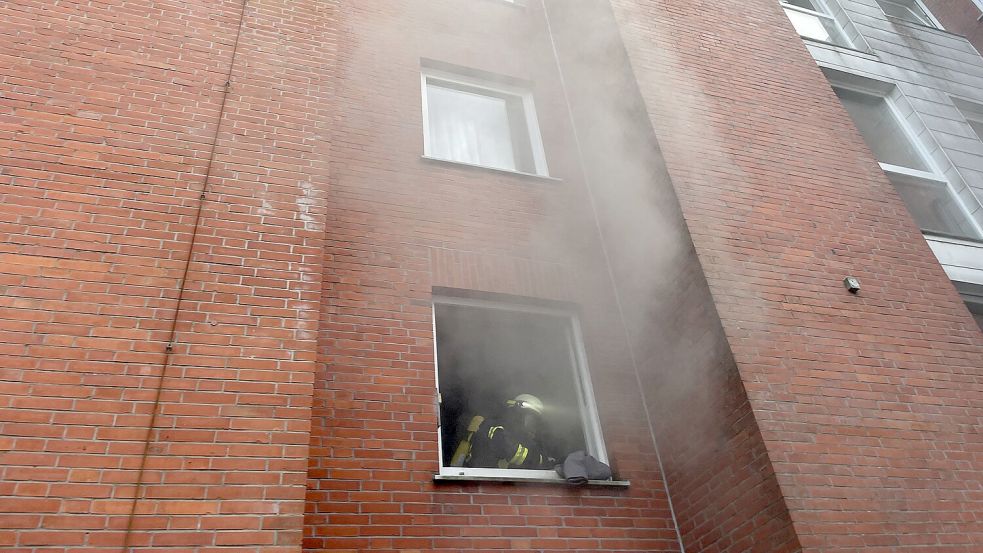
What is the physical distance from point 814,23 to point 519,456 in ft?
29.8

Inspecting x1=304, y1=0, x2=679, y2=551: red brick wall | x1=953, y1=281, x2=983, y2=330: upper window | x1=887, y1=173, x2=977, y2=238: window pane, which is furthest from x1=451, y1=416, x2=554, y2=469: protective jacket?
x1=887, y1=173, x2=977, y2=238: window pane

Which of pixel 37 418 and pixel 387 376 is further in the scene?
pixel 387 376

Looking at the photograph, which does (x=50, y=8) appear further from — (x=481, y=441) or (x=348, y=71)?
(x=481, y=441)

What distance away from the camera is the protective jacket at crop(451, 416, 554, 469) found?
15.3 feet

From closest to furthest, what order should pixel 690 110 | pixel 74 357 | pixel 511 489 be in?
pixel 74 357
pixel 511 489
pixel 690 110

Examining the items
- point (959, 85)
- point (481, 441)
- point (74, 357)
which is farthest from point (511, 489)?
point (959, 85)

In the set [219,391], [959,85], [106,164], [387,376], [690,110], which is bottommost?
[219,391]

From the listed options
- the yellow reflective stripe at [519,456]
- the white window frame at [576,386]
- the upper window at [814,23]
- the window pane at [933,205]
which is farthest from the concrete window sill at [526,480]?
the upper window at [814,23]

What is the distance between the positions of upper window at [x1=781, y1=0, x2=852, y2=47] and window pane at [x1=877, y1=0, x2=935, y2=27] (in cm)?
269

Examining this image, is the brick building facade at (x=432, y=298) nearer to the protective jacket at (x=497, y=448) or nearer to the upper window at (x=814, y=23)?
the protective jacket at (x=497, y=448)

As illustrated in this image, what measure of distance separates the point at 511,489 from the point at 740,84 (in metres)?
4.89

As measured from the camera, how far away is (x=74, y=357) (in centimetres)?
332

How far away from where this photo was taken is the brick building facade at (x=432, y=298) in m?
3.31

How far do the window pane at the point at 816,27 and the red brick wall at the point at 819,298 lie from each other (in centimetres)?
313
